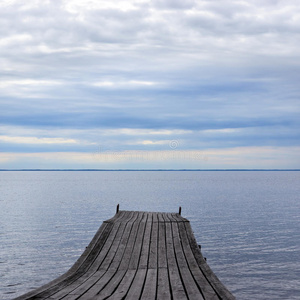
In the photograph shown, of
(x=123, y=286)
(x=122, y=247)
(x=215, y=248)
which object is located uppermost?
(x=122, y=247)

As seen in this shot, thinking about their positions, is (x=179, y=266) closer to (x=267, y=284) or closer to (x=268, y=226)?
(x=267, y=284)

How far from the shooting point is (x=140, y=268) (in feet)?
42.6

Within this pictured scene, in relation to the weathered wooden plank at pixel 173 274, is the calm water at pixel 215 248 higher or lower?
lower

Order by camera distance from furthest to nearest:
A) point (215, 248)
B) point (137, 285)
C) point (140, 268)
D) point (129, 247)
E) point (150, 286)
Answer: point (215, 248) → point (129, 247) → point (140, 268) → point (137, 285) → point (150, 286)

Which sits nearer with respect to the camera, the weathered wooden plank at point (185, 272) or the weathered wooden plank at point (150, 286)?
the weathered wooden plank at point (150, 286)

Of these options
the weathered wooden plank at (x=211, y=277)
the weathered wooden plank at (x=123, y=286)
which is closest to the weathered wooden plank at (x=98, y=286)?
the weathered wooden plank at (x=123, y=286)

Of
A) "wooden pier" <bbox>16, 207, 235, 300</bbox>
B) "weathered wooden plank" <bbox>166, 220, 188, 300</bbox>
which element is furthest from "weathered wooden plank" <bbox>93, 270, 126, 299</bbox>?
"weathered wooden plank" <bbox>166, 220, 188, 300</bbox>

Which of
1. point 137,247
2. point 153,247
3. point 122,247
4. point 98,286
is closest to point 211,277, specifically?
point 98,286

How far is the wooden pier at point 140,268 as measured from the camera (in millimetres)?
9875

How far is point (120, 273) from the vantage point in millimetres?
Answer: 12352

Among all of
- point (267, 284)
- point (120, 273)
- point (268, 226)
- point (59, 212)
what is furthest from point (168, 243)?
point (59, 212)

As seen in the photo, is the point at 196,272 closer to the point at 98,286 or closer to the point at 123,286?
the point at 123,286

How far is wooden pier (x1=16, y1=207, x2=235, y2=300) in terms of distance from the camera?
988 cm

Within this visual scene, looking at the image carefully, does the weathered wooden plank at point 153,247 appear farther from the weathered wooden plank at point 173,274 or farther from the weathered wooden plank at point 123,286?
the weathered wooden plank at point 123,286
